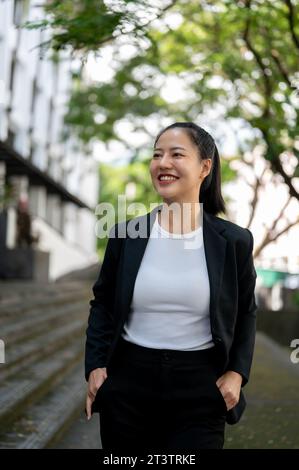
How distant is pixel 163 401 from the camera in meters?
2.89

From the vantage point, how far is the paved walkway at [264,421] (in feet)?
22.3

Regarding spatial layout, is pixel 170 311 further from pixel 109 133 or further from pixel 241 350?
pixel 109 133

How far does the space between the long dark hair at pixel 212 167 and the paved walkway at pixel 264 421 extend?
379cm

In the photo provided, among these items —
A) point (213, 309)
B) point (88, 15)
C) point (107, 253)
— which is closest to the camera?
point (213, 309)

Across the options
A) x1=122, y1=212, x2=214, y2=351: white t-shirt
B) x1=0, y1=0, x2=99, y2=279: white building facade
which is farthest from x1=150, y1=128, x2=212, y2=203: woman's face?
x1=0, y1=0, x2=99, y2=279: white building facade

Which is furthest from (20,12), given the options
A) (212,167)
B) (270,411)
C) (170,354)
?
(170,354)

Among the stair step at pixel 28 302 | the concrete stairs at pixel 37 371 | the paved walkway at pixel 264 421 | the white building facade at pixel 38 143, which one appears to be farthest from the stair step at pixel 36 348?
the white building facade at pixel 38 143

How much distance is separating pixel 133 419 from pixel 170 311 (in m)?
0.40

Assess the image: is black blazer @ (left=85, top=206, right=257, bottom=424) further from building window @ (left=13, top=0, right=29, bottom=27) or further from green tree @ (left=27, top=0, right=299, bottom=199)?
building window @ (left=13, top=0, right=29, bottom=27)

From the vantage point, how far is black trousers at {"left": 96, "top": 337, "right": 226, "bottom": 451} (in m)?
2.89

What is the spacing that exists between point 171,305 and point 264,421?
16.9 ft

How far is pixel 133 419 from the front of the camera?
9.59 feet

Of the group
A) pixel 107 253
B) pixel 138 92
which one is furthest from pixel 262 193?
pixel 107 253

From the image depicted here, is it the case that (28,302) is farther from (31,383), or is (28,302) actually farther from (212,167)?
(212,167)
